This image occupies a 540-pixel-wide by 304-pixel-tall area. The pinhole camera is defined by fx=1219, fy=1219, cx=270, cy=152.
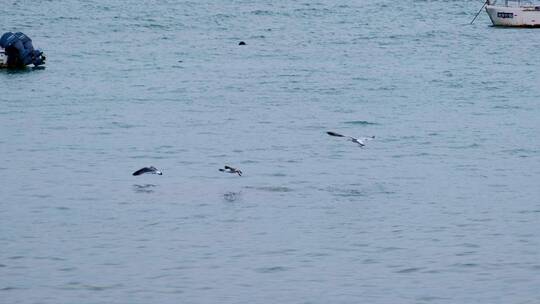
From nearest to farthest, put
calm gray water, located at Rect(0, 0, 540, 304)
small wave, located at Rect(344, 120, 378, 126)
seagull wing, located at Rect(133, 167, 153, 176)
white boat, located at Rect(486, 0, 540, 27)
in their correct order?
calm gray water, located at Rect(0, 0, 540, 304) < seagull wing, located at Rect(133, 167, 153, 176) < small wave, located at Rect(344, 120, 378, 126) < white boat, located at Rect(486, 0, 540, 27)

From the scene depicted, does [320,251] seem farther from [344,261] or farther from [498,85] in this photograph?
[498,85]

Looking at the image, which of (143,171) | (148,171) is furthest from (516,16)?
(143,171)

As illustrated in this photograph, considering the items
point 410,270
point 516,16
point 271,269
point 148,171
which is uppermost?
point 148,171

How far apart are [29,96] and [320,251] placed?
22.2 m

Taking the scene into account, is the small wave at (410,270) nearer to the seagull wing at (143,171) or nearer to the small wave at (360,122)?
the seagull wing at (143,171)

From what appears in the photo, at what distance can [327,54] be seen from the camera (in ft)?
181

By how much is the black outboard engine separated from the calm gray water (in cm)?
82

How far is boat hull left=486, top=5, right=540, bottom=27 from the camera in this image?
72000mm

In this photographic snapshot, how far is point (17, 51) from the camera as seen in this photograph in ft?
152

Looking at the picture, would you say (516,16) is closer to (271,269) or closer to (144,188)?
(144,188)

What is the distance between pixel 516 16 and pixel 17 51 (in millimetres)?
35580

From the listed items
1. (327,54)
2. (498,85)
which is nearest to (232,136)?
(498,85)

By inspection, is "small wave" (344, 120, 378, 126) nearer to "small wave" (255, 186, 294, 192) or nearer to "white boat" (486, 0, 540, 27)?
"small wave" (255, 186, 294, 192)

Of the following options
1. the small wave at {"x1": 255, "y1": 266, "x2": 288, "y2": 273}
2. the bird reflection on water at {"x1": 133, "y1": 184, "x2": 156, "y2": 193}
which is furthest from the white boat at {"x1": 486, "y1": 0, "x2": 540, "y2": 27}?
the small wave at {"x1": 255, "y1": 266, "x2": 288, "y2": 273}
